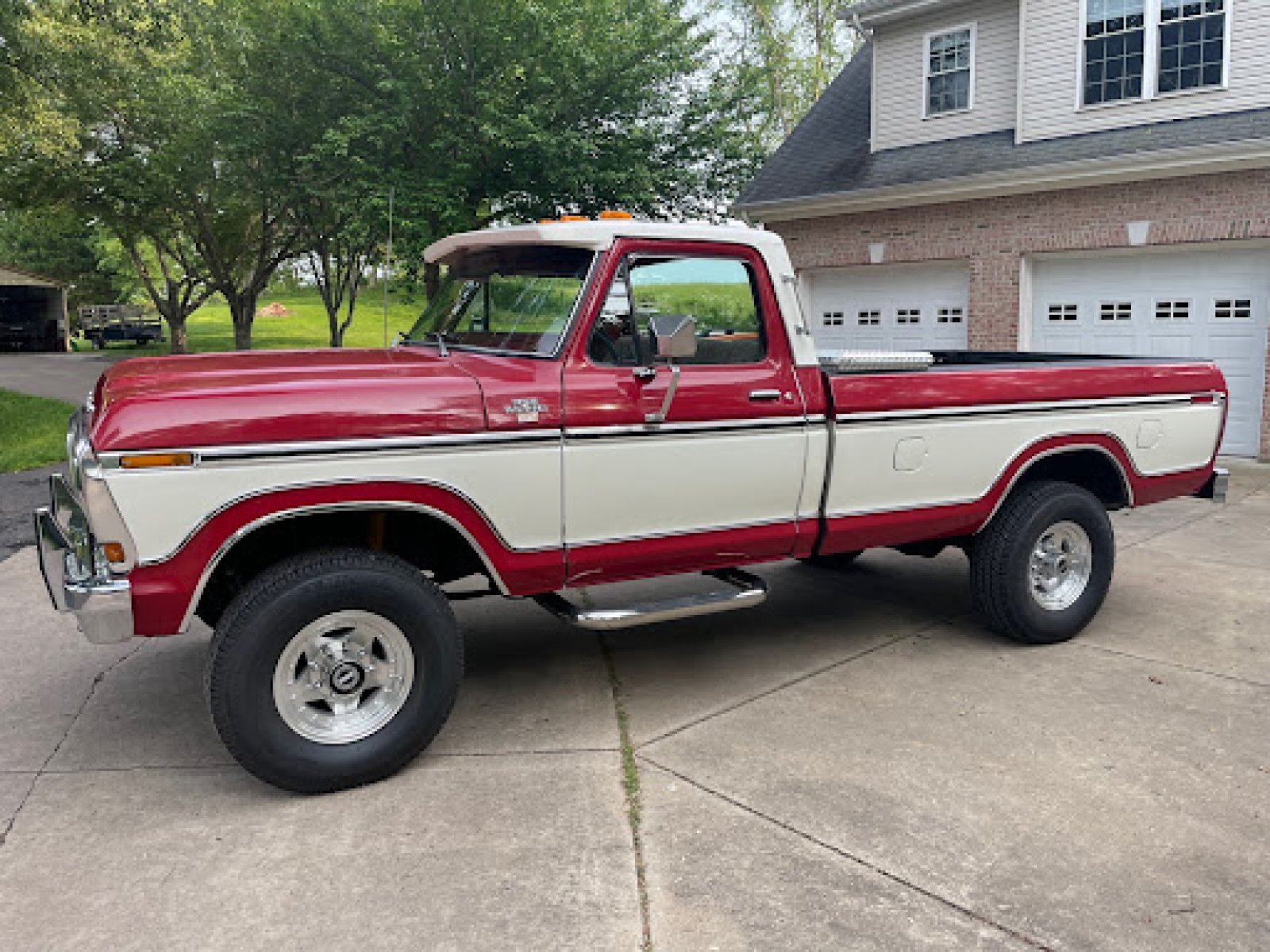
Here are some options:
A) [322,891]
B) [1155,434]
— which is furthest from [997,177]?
[322,891]

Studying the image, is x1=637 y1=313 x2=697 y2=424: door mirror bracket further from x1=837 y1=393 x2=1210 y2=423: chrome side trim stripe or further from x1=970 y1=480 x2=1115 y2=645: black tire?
x1=970 y1=480 x2=1115 y2=645: black tire

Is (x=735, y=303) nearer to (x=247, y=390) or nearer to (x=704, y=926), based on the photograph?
(x=247, y=390)

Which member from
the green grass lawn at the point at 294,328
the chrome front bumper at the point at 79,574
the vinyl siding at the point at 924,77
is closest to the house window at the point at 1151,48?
the vinyl siding at the point at 924,77

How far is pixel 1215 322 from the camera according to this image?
11.5 meters

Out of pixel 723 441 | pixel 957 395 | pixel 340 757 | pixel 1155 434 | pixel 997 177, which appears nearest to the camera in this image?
pixel 340 757

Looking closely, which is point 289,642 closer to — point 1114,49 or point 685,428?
point 685,428

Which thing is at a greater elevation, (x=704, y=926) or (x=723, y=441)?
(x=723, y=441)

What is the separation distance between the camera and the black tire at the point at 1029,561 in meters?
5.13

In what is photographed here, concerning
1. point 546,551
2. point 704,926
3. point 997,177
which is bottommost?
point 704,926

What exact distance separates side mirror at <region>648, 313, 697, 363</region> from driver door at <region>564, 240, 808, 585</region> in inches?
4.7

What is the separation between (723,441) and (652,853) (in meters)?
1.74

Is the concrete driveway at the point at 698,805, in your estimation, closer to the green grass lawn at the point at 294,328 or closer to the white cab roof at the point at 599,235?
the white cab roof at the point at 599,235

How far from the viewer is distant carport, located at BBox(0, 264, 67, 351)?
39312 mm

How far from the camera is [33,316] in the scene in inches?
1614
